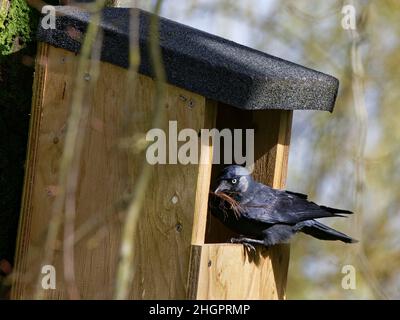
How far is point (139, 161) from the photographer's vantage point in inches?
161

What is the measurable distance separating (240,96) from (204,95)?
0.52ft

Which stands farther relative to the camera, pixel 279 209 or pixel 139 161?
pixel 279 209

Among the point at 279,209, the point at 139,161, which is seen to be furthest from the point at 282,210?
the point at 139,161

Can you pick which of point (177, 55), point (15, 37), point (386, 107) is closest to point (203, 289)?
point (177, 55)

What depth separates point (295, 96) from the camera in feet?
14.5

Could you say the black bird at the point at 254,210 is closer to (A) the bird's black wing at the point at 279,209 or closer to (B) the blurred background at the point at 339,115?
(A) the bird's black wing at the point at 279,209

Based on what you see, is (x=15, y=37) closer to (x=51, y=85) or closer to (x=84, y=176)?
(x=51, y=85)

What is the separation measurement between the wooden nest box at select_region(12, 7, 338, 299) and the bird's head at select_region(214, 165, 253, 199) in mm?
328

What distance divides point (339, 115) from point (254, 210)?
93.7 inches

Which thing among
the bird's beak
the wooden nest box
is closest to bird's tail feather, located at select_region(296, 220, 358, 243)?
the wooden nest box

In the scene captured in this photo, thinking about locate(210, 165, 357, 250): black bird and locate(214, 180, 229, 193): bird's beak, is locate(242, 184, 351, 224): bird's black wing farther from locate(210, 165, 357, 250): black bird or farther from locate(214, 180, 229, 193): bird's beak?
locate(214, 180, 229, 193): bird's beak

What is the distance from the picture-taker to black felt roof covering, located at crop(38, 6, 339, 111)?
3988 mm

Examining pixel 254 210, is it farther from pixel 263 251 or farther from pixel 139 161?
pixel 139 161

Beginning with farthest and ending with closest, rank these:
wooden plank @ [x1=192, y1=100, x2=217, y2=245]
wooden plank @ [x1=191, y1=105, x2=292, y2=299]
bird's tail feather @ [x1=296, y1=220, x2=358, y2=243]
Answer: bird's tail feather @ [x1=296, y1=220, x2=358, y2=243]
wooden plank @ [x1=191, y1=105, x2=292, y2=299]
wooden plank @ [x1=192, y1=100, x2=217, y2=245]
